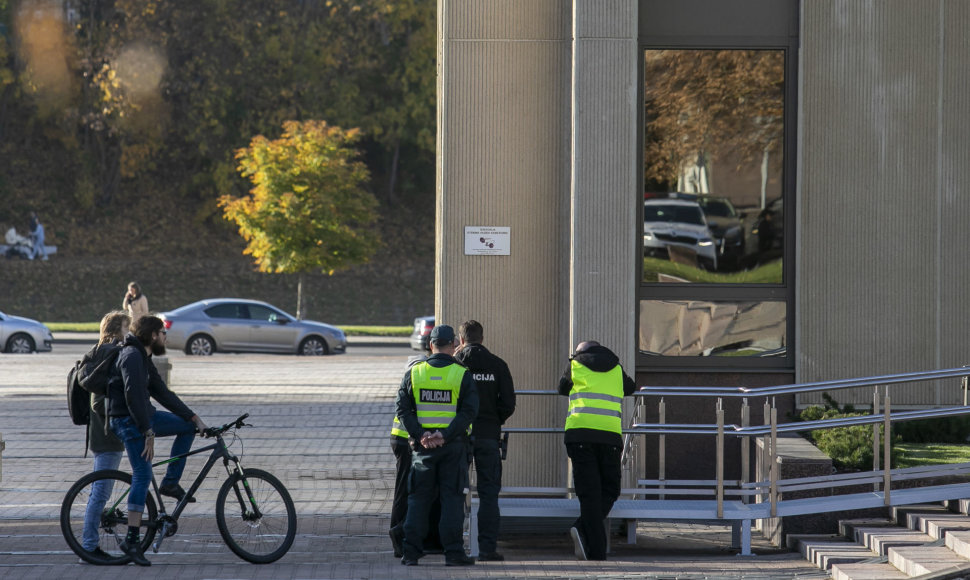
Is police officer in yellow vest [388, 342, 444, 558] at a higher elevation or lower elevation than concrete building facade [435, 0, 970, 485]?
lower

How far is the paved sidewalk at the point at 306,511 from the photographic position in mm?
8562

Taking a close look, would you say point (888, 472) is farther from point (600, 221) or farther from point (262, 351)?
point (262, 351)

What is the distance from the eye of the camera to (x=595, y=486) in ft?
30.7

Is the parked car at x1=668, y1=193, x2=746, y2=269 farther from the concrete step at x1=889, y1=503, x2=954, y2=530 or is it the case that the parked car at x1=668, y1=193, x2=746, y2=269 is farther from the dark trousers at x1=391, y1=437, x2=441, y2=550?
the dark trousers at x1=391, y1=437, x2=441, y2=550

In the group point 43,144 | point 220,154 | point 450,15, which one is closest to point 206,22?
point 220,154

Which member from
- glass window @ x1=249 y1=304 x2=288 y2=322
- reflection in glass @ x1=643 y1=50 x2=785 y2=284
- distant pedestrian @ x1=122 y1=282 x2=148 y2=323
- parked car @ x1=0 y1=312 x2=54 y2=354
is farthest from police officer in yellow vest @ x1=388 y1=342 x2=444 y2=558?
parked car @ x1=0 y1=312 x2=54 y2=354

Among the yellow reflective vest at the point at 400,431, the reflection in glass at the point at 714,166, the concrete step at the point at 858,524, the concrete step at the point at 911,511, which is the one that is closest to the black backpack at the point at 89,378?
the yellow reflective vest at the point at 400,431

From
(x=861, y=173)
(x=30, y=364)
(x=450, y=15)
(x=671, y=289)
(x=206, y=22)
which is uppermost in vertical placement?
(x=206, y=22)

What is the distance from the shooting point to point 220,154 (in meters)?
53.7

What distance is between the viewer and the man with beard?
8.62 m

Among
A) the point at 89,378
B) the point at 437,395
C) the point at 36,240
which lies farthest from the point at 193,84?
the point at 437,395

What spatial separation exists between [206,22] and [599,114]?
4609 centimetres

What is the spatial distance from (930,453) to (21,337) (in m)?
23.9

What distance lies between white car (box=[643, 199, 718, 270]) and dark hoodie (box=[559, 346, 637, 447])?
2.40m
